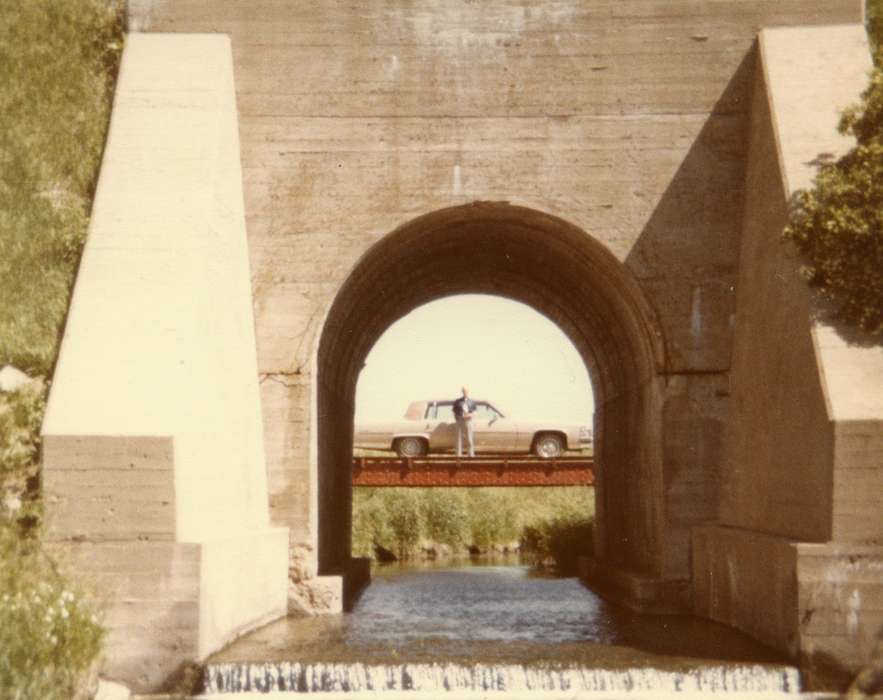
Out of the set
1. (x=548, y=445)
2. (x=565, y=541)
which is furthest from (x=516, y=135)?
(x=548, y=445)

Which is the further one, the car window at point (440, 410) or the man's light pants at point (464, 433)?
the car window at point (440, 410)

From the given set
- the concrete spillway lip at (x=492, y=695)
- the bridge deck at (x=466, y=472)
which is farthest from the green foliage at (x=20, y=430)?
the bridge deck at (x=466, y=472)

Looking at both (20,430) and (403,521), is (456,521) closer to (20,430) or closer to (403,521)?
(403,521)

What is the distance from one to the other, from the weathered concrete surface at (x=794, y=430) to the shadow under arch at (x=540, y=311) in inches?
49.8

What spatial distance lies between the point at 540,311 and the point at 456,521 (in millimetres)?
8487

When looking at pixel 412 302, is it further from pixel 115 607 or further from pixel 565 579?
pixel 115 607

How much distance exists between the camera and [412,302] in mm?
17531

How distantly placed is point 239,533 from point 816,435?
5.27 meters

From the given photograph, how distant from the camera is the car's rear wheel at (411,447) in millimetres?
26219

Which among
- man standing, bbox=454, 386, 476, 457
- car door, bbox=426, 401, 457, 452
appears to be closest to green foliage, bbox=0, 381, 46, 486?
man standing, bbox=454, 386, 476, 457

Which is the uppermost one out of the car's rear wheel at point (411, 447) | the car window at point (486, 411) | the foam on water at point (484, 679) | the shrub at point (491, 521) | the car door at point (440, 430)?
the car window at point (486, 411)

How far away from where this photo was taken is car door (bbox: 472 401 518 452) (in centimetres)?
2636

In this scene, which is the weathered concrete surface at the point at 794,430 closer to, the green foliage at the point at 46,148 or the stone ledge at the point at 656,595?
the stone ledge at the point at 656,595

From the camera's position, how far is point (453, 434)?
26.2 meters
